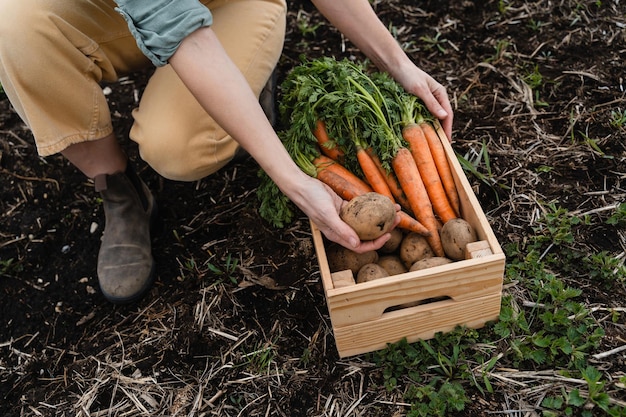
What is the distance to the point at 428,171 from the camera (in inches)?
82.7

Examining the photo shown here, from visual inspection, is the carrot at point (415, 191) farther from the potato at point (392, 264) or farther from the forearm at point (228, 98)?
the forearm at point (228, 98)

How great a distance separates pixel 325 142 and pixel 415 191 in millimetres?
374

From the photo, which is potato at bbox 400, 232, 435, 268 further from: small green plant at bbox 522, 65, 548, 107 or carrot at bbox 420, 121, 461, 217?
small green plant at bbox 522, 65, 548, 107

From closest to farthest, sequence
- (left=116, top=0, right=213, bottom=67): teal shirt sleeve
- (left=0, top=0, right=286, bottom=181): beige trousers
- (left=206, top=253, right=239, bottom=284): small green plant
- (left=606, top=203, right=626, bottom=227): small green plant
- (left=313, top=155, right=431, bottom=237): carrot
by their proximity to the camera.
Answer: (left=116, top=0, right=213, bottom=67): teal shirt sleeve → (left=0, top=0, right=286, bottom=181): beige trousers → (left=313, top=155, right=431, bottom=237): carrot → (left=606, top=203, right=626, bottom=227): small green plant → (left=206, top=253, right=239, bottom=284): small green plant

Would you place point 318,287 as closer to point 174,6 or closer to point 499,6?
point 174,6

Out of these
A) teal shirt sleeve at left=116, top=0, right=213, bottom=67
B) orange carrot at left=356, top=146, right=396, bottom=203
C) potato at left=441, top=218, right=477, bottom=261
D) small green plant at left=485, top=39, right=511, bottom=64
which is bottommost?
small green plant at left=485, top=39, right=511, bottom=64

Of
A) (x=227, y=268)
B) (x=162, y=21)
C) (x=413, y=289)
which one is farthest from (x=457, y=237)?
(x=162, y=21)

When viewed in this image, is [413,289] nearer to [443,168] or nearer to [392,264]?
[392,264]

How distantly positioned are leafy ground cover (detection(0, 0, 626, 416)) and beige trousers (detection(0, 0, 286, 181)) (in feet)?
1.66

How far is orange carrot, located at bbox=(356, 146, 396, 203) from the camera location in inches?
82.9

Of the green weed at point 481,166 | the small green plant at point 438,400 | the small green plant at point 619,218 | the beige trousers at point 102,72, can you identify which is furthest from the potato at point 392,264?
the small green plant at point 619,218

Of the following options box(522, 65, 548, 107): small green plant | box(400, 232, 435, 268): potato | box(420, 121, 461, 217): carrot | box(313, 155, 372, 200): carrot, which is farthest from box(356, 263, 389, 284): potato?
box(522, 65, 548, 107): small green plant

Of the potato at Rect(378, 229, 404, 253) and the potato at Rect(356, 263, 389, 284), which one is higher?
the potato at Rect(356, 263, 389, 284)

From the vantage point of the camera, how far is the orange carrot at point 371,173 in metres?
2.11
